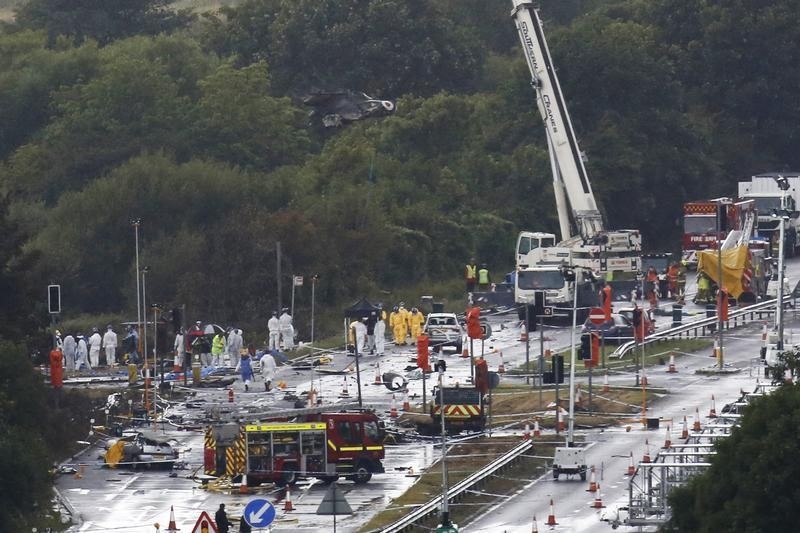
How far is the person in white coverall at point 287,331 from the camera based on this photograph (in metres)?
→ 74.8

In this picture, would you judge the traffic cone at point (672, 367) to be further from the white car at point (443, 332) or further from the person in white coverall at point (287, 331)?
the person in white coverall at point (287, 331)

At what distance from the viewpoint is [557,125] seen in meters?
78.9

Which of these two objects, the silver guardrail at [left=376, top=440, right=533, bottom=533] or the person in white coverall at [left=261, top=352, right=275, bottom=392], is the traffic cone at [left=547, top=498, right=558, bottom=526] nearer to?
the silver guardrail at [left=376, top=440, right=533, bottom=533]

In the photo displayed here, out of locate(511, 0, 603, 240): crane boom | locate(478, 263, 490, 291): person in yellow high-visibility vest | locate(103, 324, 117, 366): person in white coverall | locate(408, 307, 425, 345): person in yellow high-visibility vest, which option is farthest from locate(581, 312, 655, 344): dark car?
locate(478, 263, 490, 291): person in yellow high-visibility vest

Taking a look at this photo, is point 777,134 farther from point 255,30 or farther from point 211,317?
point 211,317

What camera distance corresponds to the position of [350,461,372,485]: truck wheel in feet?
171

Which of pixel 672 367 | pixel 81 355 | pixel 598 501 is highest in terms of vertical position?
pixel 81 355

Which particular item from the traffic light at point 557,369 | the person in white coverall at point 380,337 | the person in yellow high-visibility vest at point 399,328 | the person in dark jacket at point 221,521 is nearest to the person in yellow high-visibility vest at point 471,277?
the person in yellow high-visibility vest at point 399,328

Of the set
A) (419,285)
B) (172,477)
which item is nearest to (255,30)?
(419,285)

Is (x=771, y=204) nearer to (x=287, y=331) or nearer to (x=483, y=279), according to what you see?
(x=483, y=279)

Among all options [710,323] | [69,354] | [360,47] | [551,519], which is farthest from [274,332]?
[360,47]

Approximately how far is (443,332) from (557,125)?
33.7ft

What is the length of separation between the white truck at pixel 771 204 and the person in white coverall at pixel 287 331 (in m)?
24.2

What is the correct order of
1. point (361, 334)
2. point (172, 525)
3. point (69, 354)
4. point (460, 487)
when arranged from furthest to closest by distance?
point (69, 354), point (361, 334), point (460, 487), point (172, 525)
